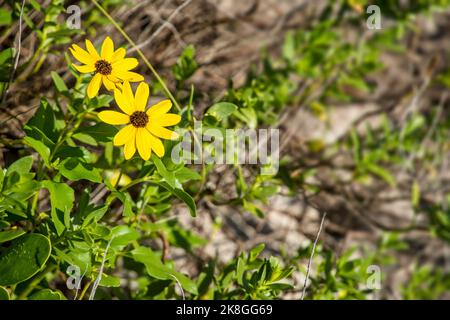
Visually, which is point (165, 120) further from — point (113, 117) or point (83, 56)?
point (83, 56)

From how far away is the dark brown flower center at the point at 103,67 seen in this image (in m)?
1.39

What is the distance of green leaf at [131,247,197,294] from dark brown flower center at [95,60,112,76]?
1.69ft

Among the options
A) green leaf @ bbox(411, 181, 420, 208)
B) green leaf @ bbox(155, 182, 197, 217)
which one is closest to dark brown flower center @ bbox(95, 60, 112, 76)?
green leaf @ bbox(155, 182, 197, 217)

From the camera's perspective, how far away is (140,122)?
1362 millimetres

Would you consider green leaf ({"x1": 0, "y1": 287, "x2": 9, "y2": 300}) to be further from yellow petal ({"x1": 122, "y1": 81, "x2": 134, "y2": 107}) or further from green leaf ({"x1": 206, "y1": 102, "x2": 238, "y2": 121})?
green leaf ({"x1": 206, "y1": 102, "x2": 238, "y2": 121})

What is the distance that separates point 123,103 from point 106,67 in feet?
0.37

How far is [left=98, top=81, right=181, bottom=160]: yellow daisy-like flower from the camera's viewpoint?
1334 millimetres

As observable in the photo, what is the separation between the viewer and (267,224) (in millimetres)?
2398

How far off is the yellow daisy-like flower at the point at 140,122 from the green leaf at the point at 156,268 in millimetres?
364

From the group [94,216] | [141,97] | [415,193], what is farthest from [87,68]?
[415,193]

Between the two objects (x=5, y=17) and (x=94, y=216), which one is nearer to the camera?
(x=94, y=216)

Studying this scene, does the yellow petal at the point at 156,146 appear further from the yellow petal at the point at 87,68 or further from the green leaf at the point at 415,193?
the green leaf at the point at 415,193

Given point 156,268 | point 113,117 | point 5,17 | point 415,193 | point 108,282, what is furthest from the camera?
point 415,193

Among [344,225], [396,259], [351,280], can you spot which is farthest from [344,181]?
[351,280]
